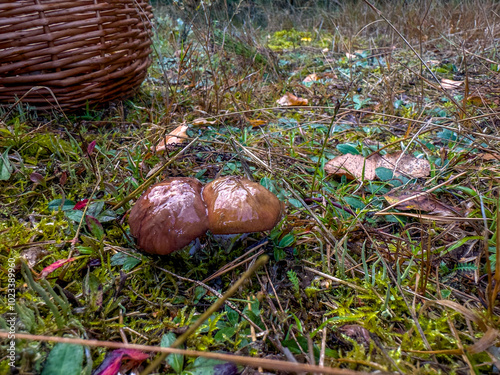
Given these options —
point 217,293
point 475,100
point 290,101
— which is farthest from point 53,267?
point 475,100

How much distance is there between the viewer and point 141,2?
2184 millimetres

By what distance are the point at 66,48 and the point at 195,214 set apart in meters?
1.52

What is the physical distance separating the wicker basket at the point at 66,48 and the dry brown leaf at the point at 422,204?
1.90 meters

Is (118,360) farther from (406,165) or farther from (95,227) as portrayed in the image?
(406,165)

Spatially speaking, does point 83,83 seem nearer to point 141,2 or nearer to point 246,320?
point 141,2

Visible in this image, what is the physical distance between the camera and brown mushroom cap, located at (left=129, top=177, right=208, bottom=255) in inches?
39.9

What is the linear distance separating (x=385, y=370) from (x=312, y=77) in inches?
115

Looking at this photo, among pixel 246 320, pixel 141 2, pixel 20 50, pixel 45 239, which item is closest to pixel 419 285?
pixel 246 320

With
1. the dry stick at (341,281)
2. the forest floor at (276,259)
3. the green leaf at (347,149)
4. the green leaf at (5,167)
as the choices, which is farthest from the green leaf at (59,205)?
the green leaf at (347,149)

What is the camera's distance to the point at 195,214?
3.40 feet

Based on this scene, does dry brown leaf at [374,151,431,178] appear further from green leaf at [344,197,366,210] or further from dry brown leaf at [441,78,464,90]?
dry brown leaf at [441,78,464,90]

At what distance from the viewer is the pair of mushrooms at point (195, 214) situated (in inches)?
39.9

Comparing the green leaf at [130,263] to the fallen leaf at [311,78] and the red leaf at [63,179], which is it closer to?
the red leaf at [63,179]

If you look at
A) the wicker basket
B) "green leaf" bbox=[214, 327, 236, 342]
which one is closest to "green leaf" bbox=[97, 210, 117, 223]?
"green leaf" bbox=[214, 327, 236, 342]
